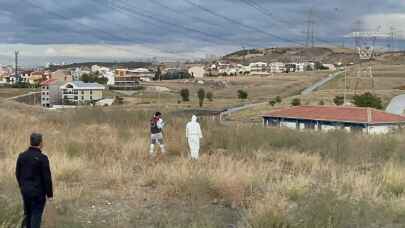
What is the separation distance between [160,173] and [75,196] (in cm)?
262

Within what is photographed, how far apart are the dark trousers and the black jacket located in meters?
0.06

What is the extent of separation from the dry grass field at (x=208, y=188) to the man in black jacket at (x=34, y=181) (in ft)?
1.05

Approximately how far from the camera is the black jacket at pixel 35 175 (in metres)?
7.22

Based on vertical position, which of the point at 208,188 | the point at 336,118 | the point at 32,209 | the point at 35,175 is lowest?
the point at 336,118

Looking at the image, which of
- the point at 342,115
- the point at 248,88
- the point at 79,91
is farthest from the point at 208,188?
the point at 248,88

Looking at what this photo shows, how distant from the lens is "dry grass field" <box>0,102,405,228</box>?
774cm

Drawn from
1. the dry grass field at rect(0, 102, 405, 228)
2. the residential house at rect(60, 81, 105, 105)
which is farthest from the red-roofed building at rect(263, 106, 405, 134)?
the residential house at rect(60, 81, 105, 105)

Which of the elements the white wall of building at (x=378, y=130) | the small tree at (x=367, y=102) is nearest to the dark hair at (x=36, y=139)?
the white wall of building at (x=378, y=130)

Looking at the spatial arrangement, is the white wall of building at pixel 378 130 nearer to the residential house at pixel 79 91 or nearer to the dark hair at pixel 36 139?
the dark hair at pixel 36 139

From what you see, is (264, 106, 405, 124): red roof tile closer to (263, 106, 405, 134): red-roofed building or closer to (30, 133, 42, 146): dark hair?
(263, 106, 405, 134): red-roofed building

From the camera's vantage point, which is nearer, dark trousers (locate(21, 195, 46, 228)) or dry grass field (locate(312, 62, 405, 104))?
dark trousers (locate(21, 195, 46, 228))

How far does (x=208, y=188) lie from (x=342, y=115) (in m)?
54.0

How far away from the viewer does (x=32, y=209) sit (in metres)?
7.23

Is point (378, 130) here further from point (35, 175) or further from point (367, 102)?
point (35, 175)
